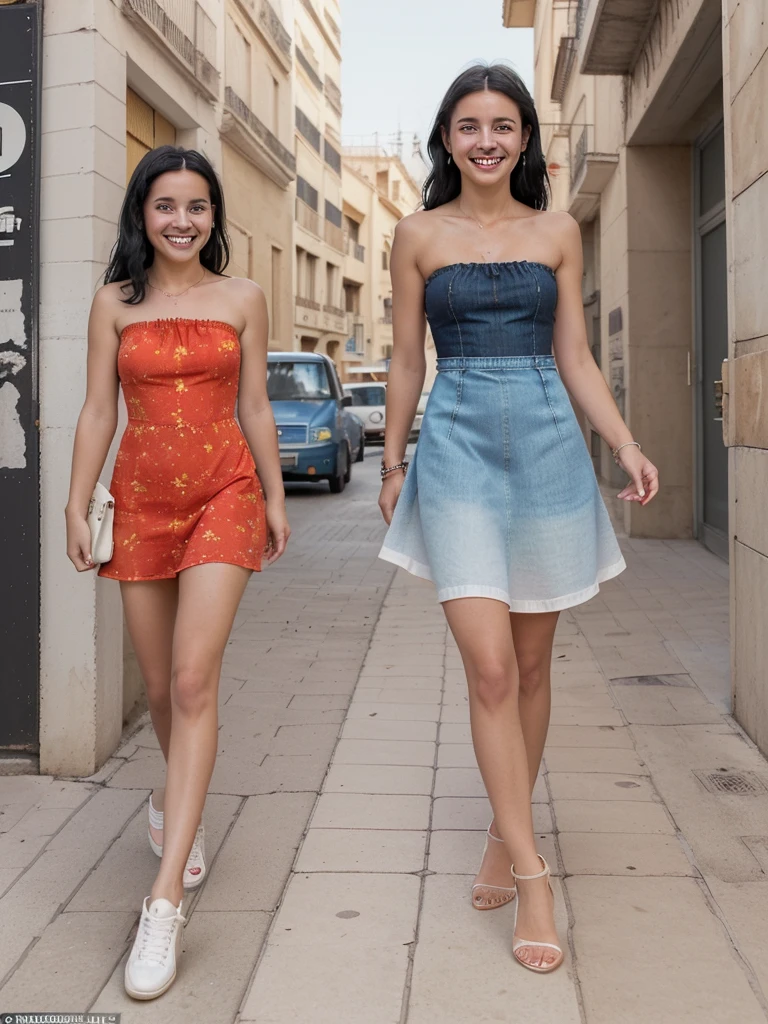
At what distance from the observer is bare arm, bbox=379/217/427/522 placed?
319 centimetres

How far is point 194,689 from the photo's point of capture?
3.02 m

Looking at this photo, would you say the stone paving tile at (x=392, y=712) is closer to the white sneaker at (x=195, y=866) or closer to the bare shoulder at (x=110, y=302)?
the white sneaker at (x=195, y=866)

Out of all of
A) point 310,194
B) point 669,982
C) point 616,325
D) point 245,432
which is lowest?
point 669,982

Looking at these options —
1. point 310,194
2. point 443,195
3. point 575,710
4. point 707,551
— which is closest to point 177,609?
point 443,195

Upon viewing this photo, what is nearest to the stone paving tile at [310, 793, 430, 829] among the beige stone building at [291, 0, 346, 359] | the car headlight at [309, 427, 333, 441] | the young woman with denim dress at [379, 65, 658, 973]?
the young woman with denim dress at [379, 65, 658, 973]

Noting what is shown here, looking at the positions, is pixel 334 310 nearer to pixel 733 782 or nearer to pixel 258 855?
pixel 733 782

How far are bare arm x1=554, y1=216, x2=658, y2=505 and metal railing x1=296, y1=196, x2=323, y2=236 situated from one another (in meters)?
36.4

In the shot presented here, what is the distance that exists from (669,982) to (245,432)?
178cm

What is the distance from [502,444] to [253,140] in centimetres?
2380

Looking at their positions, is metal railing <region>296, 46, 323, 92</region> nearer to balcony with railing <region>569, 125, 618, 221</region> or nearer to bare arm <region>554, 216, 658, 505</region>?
balcony with railing <region>569, 125, 618, 221</region>

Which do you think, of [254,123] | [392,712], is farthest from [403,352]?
[254,123]

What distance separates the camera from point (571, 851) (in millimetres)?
3596

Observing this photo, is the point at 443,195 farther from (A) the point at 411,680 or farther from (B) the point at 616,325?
(B) the point at 616,325

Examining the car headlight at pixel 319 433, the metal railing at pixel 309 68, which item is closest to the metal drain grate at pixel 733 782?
the car headlight at pixel 319 433
